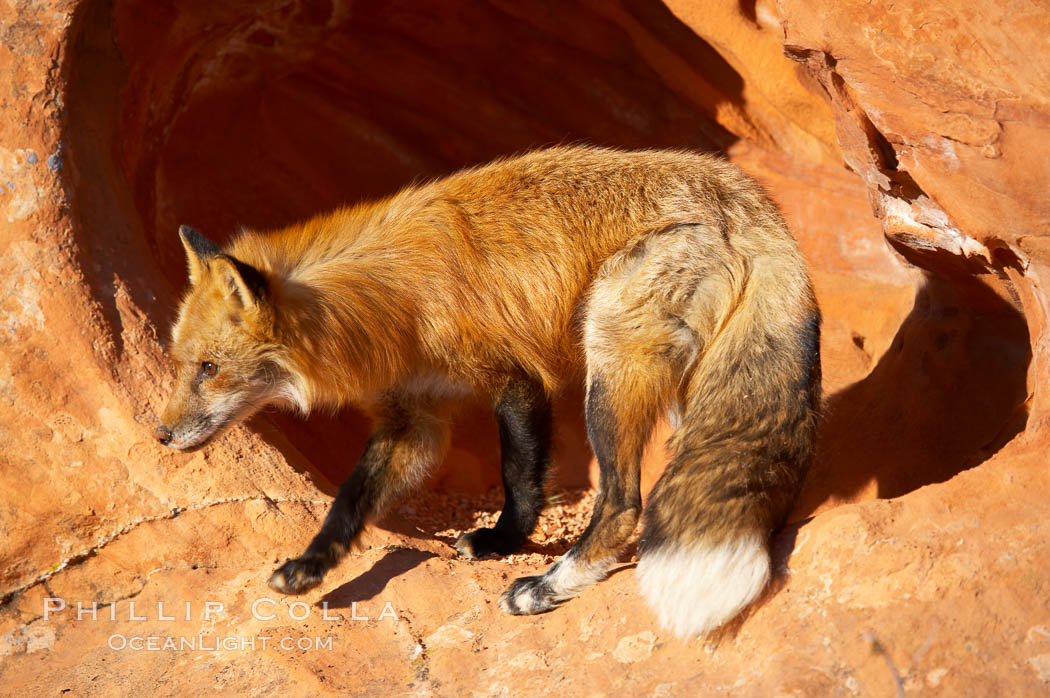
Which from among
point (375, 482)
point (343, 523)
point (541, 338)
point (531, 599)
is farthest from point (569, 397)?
point (531, 599)

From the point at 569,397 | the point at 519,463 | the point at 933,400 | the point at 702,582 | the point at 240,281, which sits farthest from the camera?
the point at 569,397

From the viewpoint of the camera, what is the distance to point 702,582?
9.37ft

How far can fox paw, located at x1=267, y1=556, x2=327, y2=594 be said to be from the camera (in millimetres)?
3529

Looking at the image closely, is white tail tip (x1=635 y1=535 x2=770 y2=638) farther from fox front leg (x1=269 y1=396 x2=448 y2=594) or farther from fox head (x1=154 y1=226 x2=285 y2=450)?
fox head (x1=154 y1=226 x2=285 y2=450)

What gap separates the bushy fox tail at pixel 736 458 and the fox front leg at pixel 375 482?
3.92 feet

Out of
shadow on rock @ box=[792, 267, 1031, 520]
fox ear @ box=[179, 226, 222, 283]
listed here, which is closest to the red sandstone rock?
shadow on rock @ box=[792, 267, 1031, 520]

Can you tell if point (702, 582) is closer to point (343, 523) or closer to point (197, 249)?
point (343, 523)

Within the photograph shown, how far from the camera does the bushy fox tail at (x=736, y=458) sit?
2.92 m

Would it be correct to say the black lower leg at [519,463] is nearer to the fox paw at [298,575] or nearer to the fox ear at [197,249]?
the fox paw at [298,575]

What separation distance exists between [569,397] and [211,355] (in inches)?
117

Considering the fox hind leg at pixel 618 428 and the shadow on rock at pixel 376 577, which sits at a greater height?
the fox hind leg at pixel 618 428

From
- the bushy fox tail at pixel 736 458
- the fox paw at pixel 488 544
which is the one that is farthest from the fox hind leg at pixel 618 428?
the fox paw at pixel 488 544

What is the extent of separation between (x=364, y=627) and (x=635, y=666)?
1.08 m

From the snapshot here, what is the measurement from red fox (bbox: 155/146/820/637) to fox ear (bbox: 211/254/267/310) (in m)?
0.01
